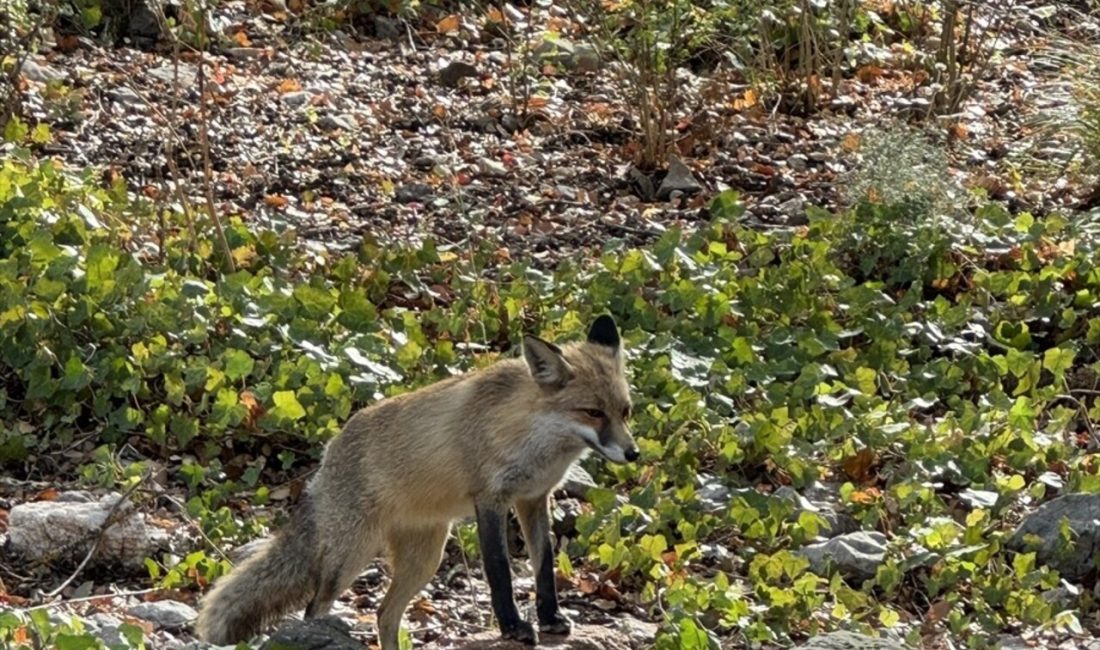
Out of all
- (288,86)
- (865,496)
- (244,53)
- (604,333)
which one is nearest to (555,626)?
(604,333)

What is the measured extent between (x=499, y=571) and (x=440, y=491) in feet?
1.33

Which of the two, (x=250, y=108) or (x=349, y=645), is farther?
(x=250, y=108)

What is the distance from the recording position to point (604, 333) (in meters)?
6.96

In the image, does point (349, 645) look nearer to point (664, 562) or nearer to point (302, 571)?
point (302, 571)

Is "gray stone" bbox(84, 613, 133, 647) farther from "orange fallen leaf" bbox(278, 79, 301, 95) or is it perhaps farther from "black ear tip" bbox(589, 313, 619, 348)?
"orange fallen leaf" bbox(278, 79, 301, 95)

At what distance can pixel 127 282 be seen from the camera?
8945 mm

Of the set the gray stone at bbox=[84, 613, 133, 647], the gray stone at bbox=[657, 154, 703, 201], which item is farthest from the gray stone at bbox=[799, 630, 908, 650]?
the gray stone at bbox=[657, 154, 703, 201]

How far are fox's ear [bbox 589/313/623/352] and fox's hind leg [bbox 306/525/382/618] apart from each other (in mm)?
1176

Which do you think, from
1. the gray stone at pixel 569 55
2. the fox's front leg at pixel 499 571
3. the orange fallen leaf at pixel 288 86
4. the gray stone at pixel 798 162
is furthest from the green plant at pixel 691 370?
the gray stone at pixel 569 55

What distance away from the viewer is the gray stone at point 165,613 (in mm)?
6668

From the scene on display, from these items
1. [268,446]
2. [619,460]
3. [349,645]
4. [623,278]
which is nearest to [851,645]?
[619,460]

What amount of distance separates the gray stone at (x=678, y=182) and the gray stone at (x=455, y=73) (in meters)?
2.12

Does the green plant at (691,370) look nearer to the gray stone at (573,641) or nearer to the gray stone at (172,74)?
the gray stone at (573,641)

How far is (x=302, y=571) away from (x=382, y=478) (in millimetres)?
441
